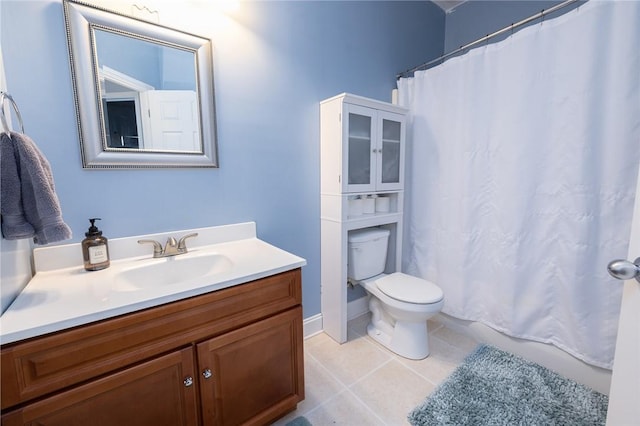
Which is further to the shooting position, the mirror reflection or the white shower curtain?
the white shower curtain

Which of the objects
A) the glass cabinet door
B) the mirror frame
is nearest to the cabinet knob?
the mirror frame

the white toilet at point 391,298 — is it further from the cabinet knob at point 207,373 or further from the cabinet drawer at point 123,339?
the cabinet knob at point 207,373

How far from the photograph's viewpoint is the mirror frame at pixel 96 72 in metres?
1.08

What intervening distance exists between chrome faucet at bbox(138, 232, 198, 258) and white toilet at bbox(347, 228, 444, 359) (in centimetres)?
100

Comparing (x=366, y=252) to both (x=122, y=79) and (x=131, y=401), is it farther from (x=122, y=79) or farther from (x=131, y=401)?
(x=122, y=79)

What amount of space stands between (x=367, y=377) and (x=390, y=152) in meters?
1.45

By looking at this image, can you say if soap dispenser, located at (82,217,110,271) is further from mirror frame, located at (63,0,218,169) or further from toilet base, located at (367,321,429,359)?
toilet base, located at (367,321,429,359)

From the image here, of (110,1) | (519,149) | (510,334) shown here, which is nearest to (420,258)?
(510,334)

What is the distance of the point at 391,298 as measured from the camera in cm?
167

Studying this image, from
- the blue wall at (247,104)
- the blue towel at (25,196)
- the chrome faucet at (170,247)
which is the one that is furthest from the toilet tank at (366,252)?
the blue towel at (25,196)

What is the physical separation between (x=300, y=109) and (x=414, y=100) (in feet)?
3.05


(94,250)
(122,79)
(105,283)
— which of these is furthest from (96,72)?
(105,283)

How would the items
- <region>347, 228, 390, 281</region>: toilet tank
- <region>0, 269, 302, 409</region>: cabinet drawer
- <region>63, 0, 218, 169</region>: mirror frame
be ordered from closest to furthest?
<region>0, 269, 302, 409</region>: cabinet drawer → <region>63, 0, 218, 169</region>: mirror frame → <region>347, 228, 390, 281</region>: toilet tank

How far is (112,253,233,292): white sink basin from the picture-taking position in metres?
1.12
